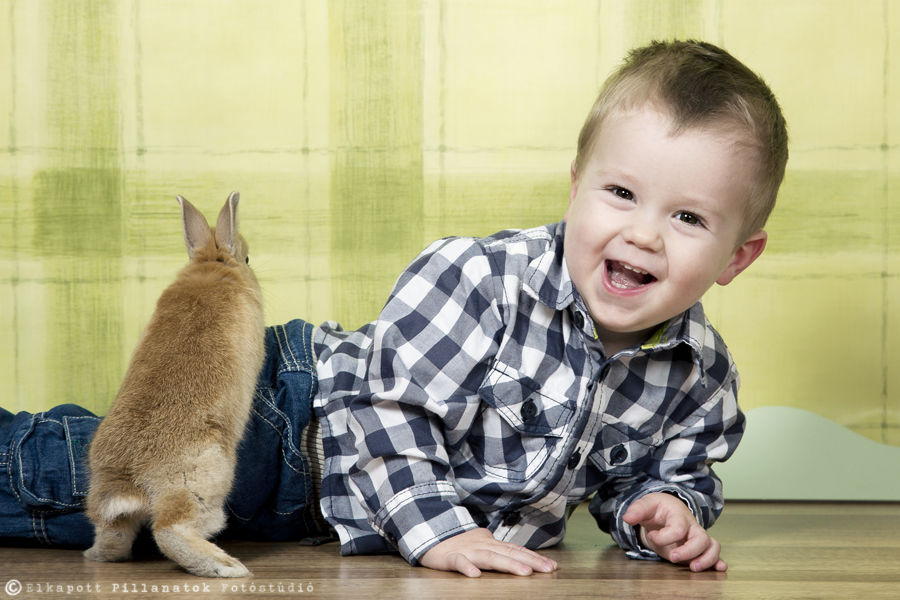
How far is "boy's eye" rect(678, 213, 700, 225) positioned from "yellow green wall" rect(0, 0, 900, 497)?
643 millimetres

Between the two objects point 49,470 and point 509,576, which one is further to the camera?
point 49,470

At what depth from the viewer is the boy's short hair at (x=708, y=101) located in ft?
3.14

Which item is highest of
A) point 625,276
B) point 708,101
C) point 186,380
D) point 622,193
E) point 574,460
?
point 708,101

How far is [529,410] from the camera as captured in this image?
102 cm

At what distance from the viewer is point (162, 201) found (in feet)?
5.20

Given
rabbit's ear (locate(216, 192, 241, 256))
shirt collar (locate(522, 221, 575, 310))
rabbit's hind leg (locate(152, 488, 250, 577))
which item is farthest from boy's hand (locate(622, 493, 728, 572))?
rabbit's ear (locate(216, 192, 241, 256))

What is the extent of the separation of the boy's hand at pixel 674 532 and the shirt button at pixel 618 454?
0.20 feet

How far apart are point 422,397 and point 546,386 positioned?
16 centimetres

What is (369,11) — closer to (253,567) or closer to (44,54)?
(44,54)

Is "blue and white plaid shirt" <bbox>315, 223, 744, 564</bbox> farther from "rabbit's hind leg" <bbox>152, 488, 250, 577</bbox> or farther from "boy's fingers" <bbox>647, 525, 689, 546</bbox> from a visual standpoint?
"rabbit's hind leg" <bbox>152, 488, 250, 577</bbox>

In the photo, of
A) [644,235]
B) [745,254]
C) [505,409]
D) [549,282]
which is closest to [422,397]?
[505,409]

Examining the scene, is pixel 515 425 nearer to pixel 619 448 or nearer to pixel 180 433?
pixel 619 448

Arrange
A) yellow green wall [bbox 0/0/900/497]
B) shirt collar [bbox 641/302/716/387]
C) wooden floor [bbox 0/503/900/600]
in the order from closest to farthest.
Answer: wooden floor [bbox 0/503/900/600]
shirt collar [bbox 641/302/716/387]
yellow green wall [bbox 0/0/900/497]

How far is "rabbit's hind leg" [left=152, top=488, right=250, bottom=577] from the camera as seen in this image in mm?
825
